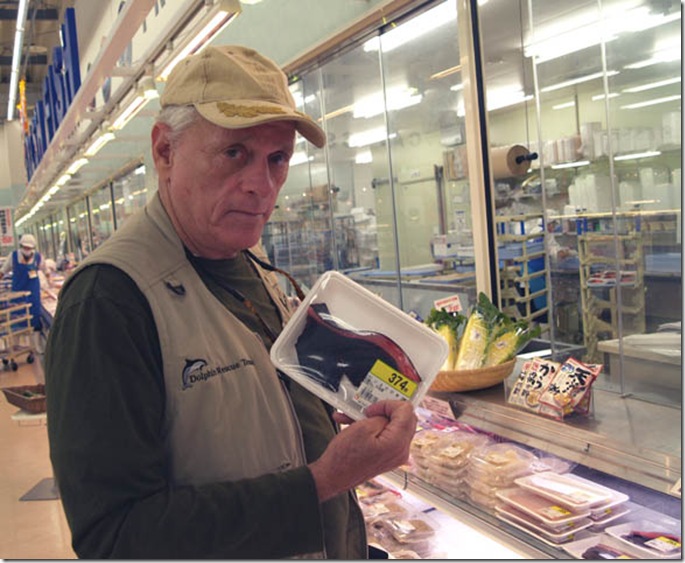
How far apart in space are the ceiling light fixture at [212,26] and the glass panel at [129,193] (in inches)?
295

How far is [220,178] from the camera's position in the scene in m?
1.29

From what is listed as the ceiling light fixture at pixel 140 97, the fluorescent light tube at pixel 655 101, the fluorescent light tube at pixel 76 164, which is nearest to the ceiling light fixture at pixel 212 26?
the ceiling light fixture at pixel 140 97

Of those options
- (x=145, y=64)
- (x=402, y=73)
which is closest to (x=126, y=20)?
(x=145, y=64)

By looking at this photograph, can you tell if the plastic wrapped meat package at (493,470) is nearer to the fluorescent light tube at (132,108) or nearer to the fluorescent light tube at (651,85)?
the fluorescent light tube at (132,108)

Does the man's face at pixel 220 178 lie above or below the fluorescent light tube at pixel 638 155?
below

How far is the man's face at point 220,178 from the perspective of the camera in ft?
4.23

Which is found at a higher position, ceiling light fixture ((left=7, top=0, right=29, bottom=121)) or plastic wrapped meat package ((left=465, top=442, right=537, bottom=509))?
ceiling light fixture ((left=7, top=0, right=29, bottom=121))

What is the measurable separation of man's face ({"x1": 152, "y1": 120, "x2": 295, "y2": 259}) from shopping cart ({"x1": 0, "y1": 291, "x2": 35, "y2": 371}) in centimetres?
988

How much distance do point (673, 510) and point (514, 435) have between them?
0.49 metres

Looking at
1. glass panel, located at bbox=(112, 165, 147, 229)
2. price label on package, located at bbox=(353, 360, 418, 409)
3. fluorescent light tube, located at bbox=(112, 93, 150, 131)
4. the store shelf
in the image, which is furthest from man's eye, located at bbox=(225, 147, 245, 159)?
glass panel, located at bbox=(112, 165, 147, 229)

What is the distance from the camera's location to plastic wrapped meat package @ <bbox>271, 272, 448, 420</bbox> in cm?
135

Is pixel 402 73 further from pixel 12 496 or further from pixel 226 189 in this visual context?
pixel 226 189

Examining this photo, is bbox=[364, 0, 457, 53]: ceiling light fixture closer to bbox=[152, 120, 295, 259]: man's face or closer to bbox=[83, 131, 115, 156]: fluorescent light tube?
bbox=[83, 131, 115, 156]: fluorescent light tube

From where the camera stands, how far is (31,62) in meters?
15.1
